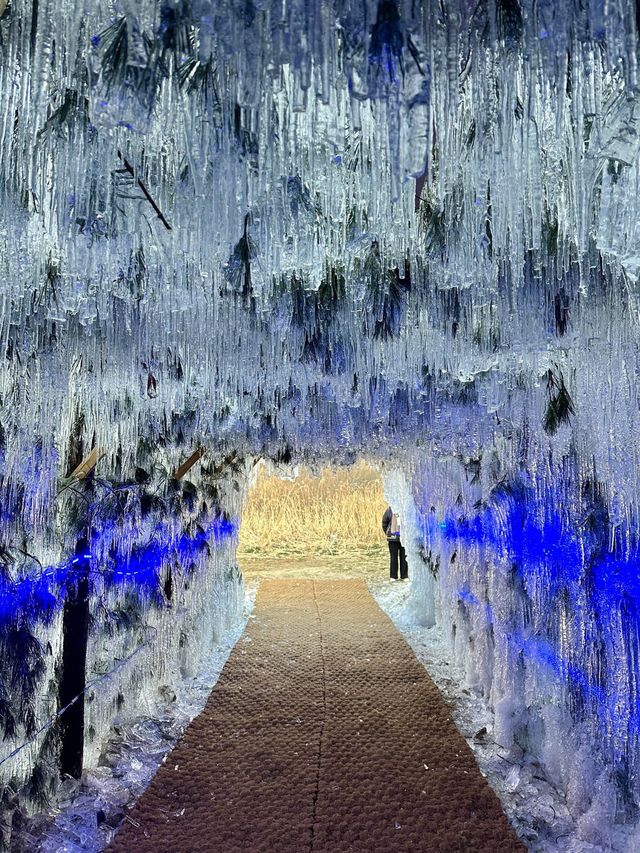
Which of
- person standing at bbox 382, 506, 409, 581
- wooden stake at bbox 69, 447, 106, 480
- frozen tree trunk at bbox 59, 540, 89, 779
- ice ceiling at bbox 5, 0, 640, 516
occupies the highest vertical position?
ice ceiling at bbox 5, 0, 640, 516

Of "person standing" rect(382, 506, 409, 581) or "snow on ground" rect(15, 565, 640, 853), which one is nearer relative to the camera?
"snow on ground" rect(15, 565, 640, 853)

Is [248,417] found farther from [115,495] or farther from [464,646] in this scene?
[464,646]

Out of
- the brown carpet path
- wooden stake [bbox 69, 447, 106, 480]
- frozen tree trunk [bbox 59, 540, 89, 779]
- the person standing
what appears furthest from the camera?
the person standing

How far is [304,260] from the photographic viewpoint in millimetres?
1873

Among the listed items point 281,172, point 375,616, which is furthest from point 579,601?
point 375,616

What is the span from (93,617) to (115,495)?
94 centimetres

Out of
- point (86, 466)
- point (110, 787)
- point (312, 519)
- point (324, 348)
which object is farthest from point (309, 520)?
point (324, 348)

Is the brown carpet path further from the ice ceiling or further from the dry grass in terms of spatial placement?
the dry grass

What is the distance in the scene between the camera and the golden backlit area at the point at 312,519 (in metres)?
15.9

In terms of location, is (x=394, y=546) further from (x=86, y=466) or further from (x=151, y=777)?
(x=86, y=466)

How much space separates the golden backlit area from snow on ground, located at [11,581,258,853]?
9574 millimetres

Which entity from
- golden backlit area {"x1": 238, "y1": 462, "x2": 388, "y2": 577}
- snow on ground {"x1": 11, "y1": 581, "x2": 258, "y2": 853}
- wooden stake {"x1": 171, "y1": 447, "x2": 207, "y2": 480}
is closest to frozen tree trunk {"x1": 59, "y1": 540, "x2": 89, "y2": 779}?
snow on ground {"x1": 11, "y1": 581, "x2": 258, "y2": 853}

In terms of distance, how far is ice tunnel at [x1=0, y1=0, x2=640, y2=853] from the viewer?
1.17 m

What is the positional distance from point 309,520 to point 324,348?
13.3 metres
